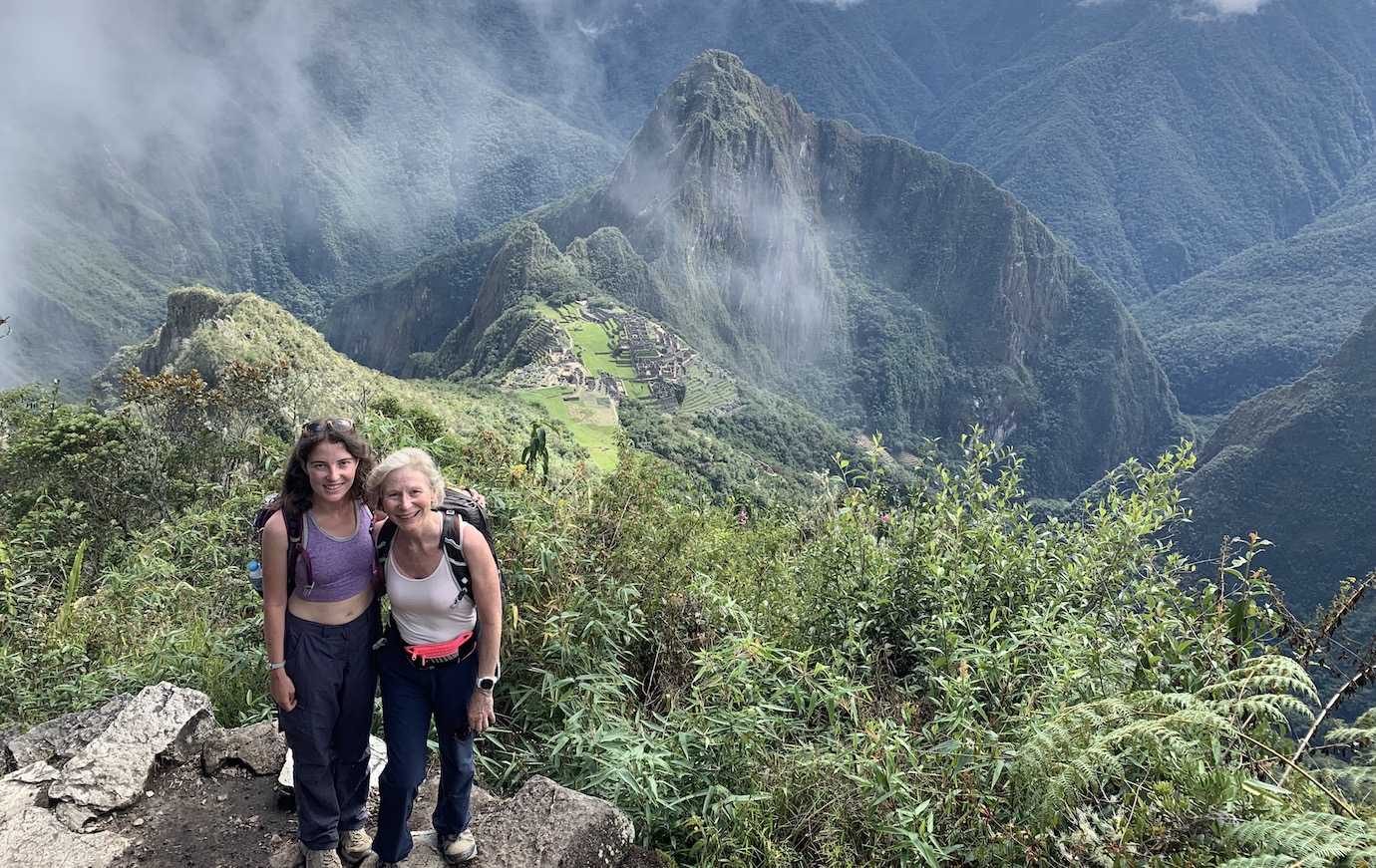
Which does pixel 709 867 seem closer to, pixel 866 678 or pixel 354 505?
pixel 866 678

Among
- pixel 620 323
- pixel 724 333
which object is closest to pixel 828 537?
pixel 620 323

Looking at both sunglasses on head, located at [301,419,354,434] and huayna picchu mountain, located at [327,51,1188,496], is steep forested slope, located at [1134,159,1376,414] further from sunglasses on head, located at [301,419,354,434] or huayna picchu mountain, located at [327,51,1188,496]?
sunglasses on head, located at [301,419,354,434]

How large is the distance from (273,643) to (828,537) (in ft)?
10.6

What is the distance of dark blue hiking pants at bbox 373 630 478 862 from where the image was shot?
3.29 m

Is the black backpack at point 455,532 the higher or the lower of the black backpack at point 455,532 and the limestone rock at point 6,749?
the higher

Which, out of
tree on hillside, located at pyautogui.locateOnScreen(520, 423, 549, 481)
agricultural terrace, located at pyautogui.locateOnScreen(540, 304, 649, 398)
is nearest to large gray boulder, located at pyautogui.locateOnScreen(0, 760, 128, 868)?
tree on hillside, located at pyautogui.locateOnScreen(520, 423, 549, 481)

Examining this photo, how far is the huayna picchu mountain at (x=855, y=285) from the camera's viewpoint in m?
129

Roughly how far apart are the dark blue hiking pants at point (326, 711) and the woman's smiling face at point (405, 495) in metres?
0.63

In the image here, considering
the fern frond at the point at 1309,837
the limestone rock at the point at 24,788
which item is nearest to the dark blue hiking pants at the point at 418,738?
the limestone rock at the point at 24,788

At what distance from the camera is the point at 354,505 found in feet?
11.0

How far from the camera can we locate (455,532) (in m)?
3.10

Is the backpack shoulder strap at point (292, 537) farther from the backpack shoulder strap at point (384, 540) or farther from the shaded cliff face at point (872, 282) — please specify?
the shaded cliff face at point (872, 282)

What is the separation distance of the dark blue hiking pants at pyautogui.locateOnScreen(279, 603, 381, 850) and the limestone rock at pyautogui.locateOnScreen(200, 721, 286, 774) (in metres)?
0.81

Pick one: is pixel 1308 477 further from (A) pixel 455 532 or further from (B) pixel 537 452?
(A) pixel 455 532
